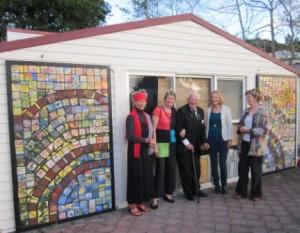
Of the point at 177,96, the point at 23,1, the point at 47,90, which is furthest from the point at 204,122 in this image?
the point at 23,1

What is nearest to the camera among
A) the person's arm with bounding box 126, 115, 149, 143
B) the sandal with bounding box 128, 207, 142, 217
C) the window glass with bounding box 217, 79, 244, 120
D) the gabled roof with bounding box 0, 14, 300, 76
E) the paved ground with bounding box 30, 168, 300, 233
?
the gabled roof with bounding box 0, 14, 300, 76

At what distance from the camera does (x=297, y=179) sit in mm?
5664

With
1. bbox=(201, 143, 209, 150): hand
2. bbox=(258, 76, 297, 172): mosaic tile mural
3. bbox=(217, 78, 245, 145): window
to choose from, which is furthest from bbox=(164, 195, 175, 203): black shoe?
bbox=(258, 76, 297, 172): mosaic tile mural

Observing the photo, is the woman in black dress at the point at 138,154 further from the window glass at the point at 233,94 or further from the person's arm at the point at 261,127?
the window glass at the point at 233,94

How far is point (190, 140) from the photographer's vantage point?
4449 mm

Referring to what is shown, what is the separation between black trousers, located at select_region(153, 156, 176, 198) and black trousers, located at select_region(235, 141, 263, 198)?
1.10 meters

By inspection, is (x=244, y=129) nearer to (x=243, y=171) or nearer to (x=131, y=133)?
(x=243, y=171)

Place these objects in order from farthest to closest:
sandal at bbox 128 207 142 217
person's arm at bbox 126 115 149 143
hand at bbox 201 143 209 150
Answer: hand at bbox 201 143 209 150 < sandal at bbox 128 207 142 217 < person's arm at bbox 126 115 149 143

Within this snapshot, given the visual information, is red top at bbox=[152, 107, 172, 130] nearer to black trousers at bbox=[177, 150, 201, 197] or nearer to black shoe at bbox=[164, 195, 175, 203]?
black trousers at bbox=[177, 150, 201, 197]

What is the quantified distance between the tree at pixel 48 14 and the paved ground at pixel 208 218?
35.9ft

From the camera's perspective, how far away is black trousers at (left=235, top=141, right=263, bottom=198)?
4406 mm

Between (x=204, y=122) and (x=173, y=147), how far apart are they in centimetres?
75

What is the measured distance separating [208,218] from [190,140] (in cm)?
116

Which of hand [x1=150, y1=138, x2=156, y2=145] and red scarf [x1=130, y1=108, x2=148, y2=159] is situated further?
hand [x1=150, y1=138, x2=156, y2=145]
